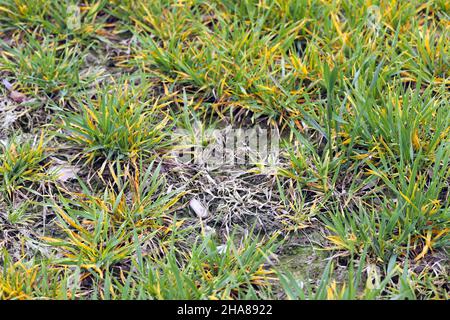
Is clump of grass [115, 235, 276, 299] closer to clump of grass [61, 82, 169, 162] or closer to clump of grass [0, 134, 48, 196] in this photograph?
clump of grass [61, 82, 169, 162]

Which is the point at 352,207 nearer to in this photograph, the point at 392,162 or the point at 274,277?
the point at 392,162

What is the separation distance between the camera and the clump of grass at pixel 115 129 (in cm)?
265

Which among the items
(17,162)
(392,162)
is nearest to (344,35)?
(392,162)

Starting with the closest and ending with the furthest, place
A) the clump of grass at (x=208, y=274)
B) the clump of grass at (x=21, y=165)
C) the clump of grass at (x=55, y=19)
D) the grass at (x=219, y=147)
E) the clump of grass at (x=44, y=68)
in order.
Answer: the clump of grass at (x=208, y=274)
the grass at (x=219, y=147)
the clump of grass at (x=21, y=165)
the clump of grass at (x=44, y=68)
the clump of grass at (x=55, y=19)

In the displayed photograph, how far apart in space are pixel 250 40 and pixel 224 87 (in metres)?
0.27

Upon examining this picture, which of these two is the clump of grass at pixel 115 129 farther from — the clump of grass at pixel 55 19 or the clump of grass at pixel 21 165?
the clump of grass at pixel 55 19

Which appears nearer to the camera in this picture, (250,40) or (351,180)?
(351,180)

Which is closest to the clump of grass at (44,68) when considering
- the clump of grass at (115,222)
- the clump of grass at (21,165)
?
the clump of grass at (21,165)

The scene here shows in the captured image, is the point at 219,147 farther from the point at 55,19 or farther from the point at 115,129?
the point at 55,19

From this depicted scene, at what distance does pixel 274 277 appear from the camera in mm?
2324

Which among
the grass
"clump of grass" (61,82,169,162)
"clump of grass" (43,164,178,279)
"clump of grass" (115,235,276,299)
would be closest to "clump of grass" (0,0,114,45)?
the grass

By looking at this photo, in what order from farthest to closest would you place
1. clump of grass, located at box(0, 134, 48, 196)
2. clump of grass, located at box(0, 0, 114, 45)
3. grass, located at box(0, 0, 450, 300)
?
clump of grass, located at box(0, 0, 114, 45) → clump of grass, located at box(0, 134, 48, 196) → grass, located at box(0, 0, 450, 300)

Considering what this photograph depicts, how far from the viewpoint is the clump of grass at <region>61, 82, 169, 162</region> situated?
265 cm

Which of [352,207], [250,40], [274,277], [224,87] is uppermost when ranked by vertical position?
[250,40]
